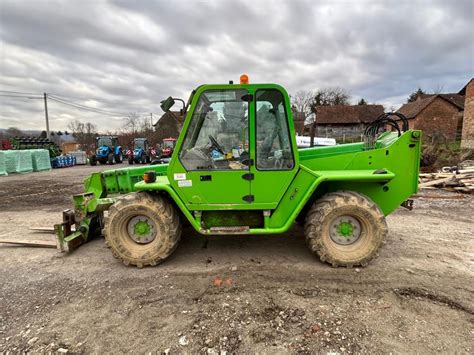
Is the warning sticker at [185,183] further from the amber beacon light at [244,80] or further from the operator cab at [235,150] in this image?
the amber beacon light at [244,80]

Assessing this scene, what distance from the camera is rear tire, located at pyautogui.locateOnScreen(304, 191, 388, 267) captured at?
3578 mm

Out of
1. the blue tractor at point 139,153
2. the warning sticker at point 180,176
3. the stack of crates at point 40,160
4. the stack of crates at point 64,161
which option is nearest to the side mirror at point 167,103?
the warning sticker at point 180,176

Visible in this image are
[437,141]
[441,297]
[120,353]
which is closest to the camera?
[120,353]

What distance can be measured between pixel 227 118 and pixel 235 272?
6.49 feet

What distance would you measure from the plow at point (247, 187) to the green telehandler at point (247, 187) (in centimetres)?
1

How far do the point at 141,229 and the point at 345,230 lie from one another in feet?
8.89

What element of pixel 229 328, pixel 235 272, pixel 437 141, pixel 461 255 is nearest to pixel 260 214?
pixel 235 272

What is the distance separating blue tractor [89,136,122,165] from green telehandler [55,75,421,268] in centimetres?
2164

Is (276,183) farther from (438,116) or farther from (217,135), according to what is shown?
(438,116)

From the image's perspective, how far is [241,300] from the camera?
10.0 ft

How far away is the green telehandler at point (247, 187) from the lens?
3566 millimetres

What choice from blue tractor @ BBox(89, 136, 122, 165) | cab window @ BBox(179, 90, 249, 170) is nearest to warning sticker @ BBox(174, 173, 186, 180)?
cab window @ BBox(179, 90, 249, 170)

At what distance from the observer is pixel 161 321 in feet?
9.07

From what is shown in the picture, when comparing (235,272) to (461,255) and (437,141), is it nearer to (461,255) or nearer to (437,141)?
(461,255)
